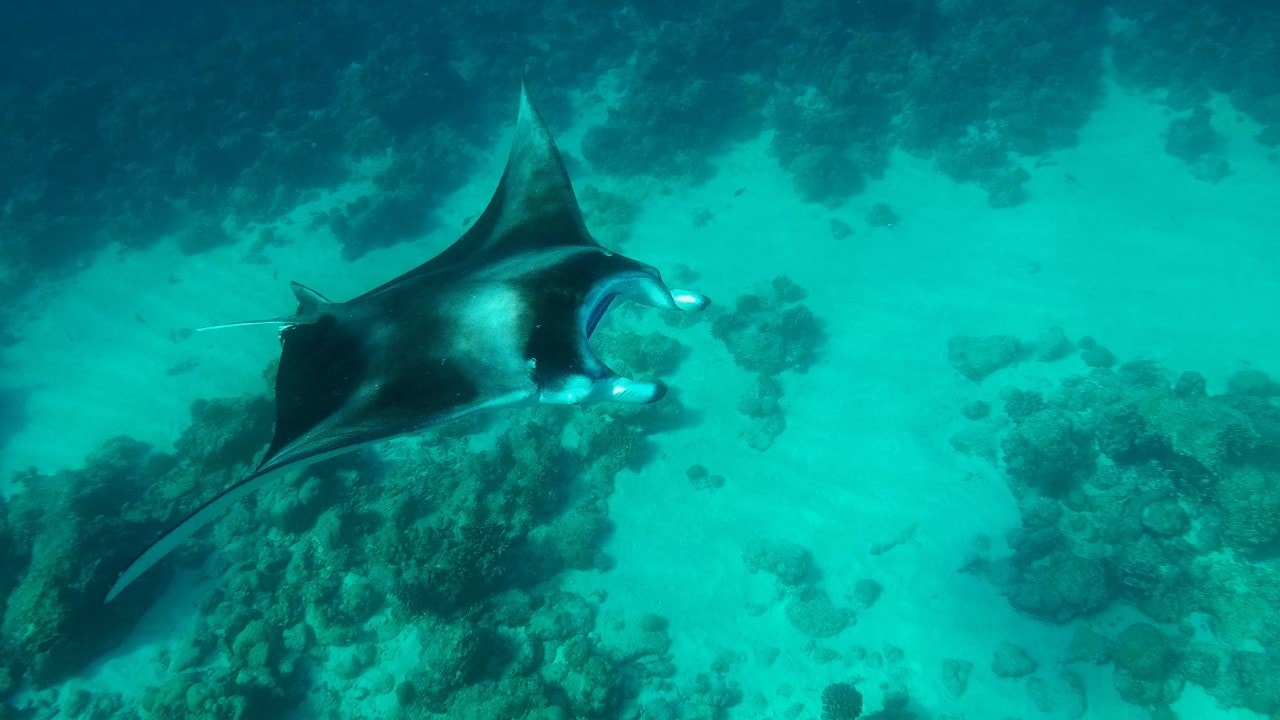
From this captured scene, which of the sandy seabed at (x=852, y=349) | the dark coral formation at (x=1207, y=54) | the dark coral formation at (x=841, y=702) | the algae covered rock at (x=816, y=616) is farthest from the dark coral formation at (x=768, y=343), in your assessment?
the dark coral formation at (x=1207, y=54)

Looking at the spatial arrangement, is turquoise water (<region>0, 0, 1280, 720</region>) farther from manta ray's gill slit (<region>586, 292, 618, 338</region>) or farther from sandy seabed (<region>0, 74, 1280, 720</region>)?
manta ray's gill slit (<region>586, 292, 618, 338</region>)

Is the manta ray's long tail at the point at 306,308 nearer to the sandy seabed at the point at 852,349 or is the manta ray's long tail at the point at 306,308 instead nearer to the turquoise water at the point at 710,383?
the turquoise water at the point at 710,383

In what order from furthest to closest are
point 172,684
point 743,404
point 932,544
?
1. point 743,404
2. point 932,544
3. point 172,684

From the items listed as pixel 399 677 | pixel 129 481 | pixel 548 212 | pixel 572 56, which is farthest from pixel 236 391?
pixel 572 56

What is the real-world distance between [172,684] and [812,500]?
10.3 m

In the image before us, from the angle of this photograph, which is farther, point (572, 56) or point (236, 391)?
point (572, 56)

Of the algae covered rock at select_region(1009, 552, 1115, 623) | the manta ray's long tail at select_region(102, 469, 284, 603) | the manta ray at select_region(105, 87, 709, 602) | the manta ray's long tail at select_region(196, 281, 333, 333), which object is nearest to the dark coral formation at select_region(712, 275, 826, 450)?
the algae covered rock at select_region(1009, 552, 1115, 623)

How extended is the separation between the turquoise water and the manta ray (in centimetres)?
21

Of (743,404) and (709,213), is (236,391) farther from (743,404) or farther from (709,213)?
(709,213)

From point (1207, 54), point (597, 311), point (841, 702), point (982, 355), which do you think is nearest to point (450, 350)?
point (597, 311)

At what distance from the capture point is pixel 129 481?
1147 cm

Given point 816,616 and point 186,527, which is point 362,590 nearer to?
point 816,616

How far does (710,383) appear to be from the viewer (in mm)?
12914

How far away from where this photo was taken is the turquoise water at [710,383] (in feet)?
28.0
